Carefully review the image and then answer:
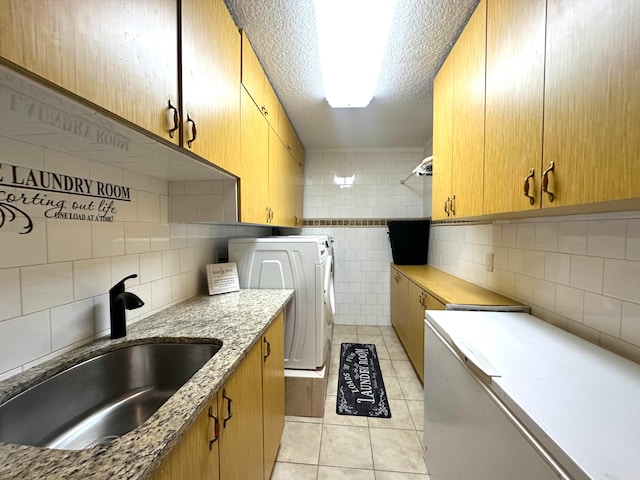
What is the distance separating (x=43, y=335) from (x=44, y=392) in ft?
0.58

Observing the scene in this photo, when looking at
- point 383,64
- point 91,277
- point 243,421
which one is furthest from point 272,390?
point 383,64

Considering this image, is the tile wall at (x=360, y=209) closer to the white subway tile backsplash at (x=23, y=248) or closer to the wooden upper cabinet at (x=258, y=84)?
the wooden upper cabinet at (x=258, y=84)

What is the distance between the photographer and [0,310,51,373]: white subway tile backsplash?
2.53ft

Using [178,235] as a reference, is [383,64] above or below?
above

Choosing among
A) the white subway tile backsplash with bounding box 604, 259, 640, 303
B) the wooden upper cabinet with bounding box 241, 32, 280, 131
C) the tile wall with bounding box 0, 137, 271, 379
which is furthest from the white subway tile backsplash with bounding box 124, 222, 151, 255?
the white subway tile backsplash with bounding box 604, 259, 640, 303

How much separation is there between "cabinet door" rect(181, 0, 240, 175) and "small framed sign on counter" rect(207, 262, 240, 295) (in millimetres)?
734

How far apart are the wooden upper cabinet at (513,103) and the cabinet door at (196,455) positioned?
1.28 meters

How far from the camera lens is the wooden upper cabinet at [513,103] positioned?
0.97 meters

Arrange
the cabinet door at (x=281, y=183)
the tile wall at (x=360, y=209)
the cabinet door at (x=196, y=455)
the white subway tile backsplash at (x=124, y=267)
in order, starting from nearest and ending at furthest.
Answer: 1. the cabinet door at (x=196, y=455)
2. the white subway tile backsplash at (x=124, y=267)
3. the cabinet door at (x=281, y=183)
4. the tile wall at (x=360, y=209)

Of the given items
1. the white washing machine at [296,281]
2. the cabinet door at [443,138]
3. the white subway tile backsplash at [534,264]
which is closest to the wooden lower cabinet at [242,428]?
the white washing machine at [296,281]

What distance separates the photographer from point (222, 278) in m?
1.83

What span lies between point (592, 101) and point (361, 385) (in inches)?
A: 89.3

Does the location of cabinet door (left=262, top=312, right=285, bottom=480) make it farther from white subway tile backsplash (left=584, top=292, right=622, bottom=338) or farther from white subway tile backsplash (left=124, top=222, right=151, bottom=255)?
white subway tile backsplash (left=584, top=292, right=622, bottom=338)

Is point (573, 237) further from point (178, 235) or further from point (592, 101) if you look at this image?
point (178, 235)
